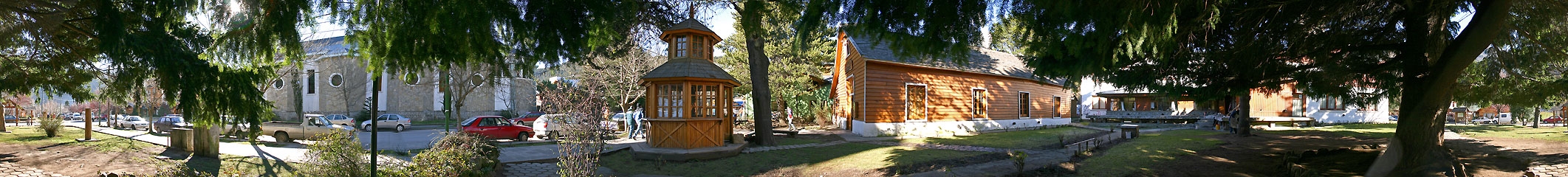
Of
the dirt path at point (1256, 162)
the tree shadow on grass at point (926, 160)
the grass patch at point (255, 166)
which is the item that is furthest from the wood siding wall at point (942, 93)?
the grass patch at point (255, 166)

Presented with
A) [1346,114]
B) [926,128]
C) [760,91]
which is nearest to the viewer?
[760,91]

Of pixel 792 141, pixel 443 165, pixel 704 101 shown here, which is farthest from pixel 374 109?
pixel 792 141

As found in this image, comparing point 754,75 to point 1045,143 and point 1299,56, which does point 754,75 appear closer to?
point 1045,143

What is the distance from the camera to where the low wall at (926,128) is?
19914 mm

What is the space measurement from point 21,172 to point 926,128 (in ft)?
57.4

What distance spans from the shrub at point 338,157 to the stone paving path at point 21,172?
16.4 feet

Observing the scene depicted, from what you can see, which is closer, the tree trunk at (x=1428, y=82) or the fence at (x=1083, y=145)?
the tree trunk at (x=1428, y=82)

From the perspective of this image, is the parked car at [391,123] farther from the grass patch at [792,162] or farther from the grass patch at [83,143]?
the grass patch at [792,162]

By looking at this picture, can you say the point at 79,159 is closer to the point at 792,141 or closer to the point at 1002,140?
the point at 792,141

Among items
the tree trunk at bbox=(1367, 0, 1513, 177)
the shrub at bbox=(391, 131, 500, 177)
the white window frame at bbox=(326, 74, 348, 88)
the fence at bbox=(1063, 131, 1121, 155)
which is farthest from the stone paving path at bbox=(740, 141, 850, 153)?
the white window frame at bbox=(326, 74, 348, 88)

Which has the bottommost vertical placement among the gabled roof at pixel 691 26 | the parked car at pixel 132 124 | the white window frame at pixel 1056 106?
the parked car at pixel 132 124

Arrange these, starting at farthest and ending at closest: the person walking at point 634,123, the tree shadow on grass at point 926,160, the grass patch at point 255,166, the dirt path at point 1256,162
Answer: the person walking at point 634,123 < the tree shadow on grass at point 926,160 < the grass patch at point 255,166 < the dirt path at point 1256,162

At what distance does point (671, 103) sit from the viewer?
13.3m

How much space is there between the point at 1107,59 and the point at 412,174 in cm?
593
